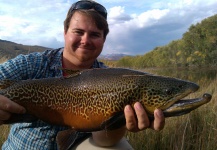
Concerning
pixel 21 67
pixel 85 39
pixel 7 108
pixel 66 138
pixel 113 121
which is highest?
pixel 85 39

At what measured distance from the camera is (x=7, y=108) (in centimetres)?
282

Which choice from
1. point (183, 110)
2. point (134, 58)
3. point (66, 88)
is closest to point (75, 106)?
point (66, 88)

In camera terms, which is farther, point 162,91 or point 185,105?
point 162,91

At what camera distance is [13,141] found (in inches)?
141

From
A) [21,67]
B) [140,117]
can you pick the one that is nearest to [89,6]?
[21,67]

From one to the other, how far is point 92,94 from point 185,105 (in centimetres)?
96

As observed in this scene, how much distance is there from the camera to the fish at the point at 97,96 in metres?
2.72

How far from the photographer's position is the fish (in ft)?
8.91

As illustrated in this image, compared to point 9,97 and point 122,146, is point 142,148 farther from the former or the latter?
point 9,97

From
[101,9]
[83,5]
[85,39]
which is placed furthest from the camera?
[101,9]

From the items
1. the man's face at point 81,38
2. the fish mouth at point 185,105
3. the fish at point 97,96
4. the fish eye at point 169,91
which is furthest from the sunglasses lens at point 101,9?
the fish mouth at point 185,105

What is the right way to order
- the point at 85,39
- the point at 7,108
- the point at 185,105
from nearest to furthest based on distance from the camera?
1. the point at 185,105
2. the point at 7,108
3. the point at 85,39

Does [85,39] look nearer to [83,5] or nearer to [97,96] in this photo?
[83,5]

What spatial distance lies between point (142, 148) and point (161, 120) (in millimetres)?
2868
